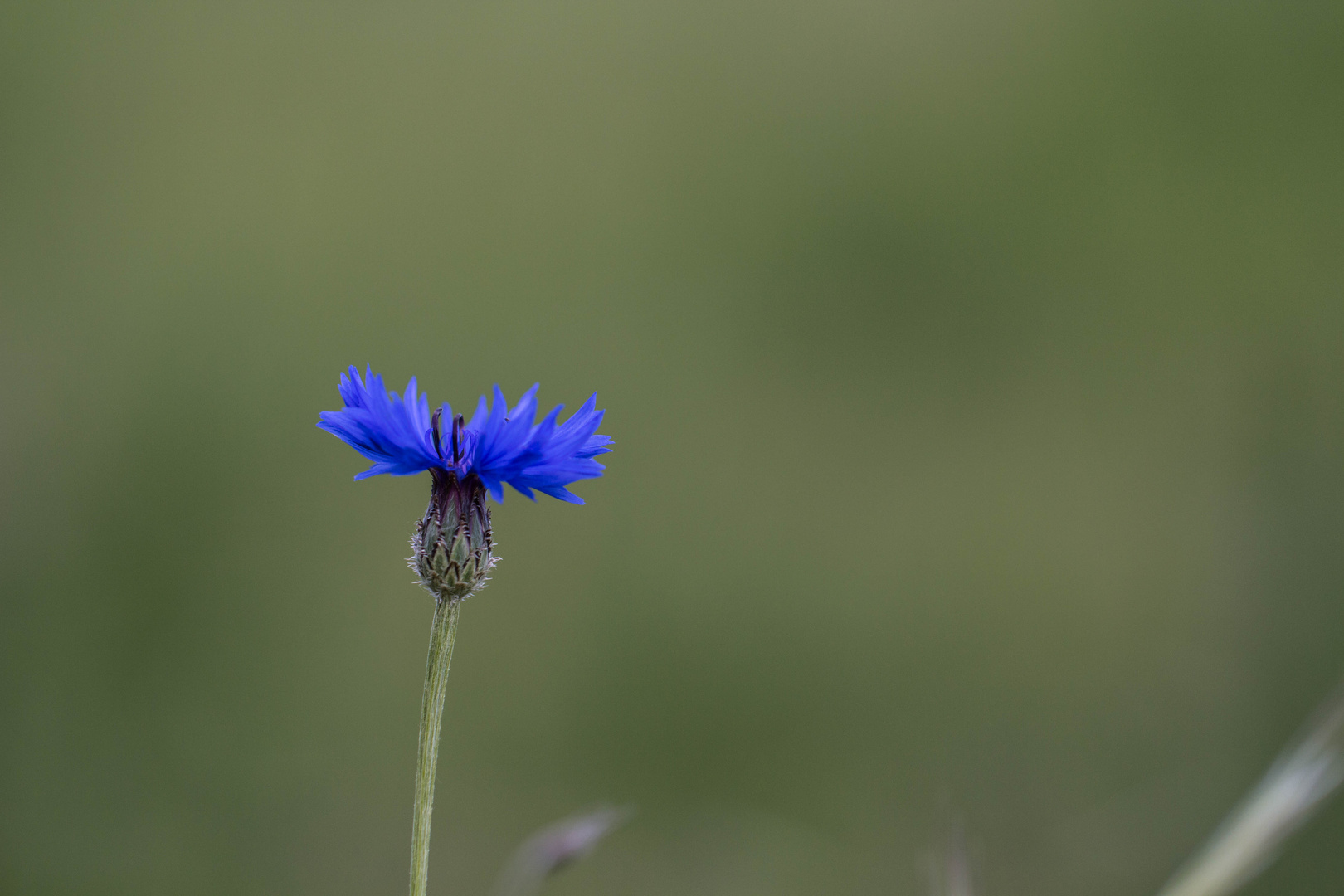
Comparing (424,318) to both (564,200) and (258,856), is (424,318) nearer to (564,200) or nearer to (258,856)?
(564,200)

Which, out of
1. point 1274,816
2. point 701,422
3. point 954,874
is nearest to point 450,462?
point 954,874

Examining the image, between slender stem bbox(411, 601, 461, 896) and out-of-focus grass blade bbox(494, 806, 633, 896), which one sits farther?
out-of-focus grass blade bbox(494, 806, 633, 896)

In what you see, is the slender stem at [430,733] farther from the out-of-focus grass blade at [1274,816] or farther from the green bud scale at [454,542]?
the out-of-focus grass blade at [1274,816]

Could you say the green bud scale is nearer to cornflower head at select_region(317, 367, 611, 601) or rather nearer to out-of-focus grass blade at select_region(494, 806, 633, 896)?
cornflower head at select_region(317, 367, 611, 601)

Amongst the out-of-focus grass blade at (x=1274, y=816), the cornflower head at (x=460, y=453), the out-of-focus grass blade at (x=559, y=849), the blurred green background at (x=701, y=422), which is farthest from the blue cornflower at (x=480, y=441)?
the blurred green background at (x=701, y=422)

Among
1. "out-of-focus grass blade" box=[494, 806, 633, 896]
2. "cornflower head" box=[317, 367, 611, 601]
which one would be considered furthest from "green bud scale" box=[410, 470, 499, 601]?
"out-of-focus grass blade" box=[494, 806, 633, 896]

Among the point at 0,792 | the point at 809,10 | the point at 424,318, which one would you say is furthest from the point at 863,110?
the point at 0,792

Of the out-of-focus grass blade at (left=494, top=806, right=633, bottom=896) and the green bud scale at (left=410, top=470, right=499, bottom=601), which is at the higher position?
the green bud scale at (left=410, top=470, right=499, bottom=601)

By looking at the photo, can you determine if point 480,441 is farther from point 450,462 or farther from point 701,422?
point 701,422
